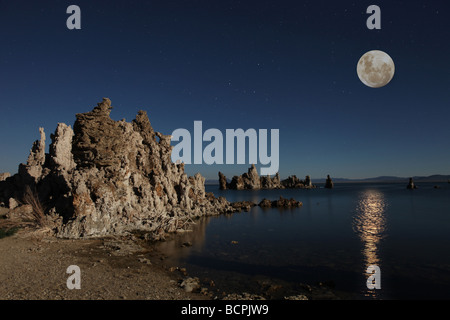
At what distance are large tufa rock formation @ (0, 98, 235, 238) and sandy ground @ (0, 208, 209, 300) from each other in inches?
155

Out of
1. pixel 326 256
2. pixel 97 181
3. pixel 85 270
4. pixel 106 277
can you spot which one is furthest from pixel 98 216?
pixel 326 256

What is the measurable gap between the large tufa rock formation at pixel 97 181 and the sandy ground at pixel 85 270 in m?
3.94

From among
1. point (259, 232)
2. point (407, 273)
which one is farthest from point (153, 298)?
point (259, 232)

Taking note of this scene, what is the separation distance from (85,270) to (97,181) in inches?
580

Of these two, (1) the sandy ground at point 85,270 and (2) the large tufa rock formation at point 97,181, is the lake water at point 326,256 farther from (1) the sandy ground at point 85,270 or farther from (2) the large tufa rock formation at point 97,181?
(2) the large tufa rock formation at point 97,181

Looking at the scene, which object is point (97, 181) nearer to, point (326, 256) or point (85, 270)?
point (85, 270)

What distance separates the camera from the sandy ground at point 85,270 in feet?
43.6

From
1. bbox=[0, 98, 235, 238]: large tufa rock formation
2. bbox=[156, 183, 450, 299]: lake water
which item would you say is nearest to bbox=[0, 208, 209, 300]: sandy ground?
bbox=[156, 183, 450, 299]: lake water

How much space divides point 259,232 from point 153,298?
85.5 ft

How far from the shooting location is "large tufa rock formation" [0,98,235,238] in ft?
90.4
